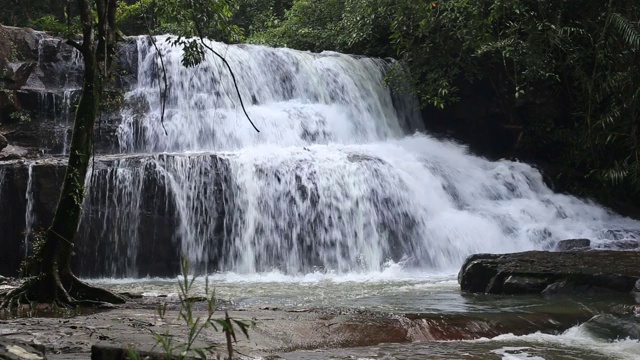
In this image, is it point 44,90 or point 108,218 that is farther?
point 44,90

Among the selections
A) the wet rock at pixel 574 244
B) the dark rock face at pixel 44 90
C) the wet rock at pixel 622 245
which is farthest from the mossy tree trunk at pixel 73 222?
the wet rock at pixel 622 245

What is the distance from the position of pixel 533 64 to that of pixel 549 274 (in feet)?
24.4

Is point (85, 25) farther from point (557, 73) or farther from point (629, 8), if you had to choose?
point (557, 73)

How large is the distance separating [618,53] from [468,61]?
10.8 ft

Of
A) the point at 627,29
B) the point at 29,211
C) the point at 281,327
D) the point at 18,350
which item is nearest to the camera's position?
the point at 18,350

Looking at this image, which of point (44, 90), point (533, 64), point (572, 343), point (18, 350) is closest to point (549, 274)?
point (572, 343)

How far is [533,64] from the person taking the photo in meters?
14.7

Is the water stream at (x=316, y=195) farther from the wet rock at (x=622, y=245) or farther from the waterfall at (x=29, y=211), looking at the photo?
the waterfall at (x=29, y=211)

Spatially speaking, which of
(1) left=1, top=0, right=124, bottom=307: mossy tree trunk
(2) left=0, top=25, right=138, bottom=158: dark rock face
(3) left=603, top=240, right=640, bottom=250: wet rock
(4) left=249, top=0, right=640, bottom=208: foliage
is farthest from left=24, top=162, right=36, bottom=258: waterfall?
(3) left=603, top=240, right=640, bottom=250: wet rock

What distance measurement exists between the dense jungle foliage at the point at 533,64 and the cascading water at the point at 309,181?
1142 millimetres

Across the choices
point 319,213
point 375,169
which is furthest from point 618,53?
point 319,213

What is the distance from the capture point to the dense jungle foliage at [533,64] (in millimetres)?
14031

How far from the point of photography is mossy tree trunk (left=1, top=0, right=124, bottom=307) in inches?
257

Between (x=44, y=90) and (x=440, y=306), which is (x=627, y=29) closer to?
(x=440, y=306)
